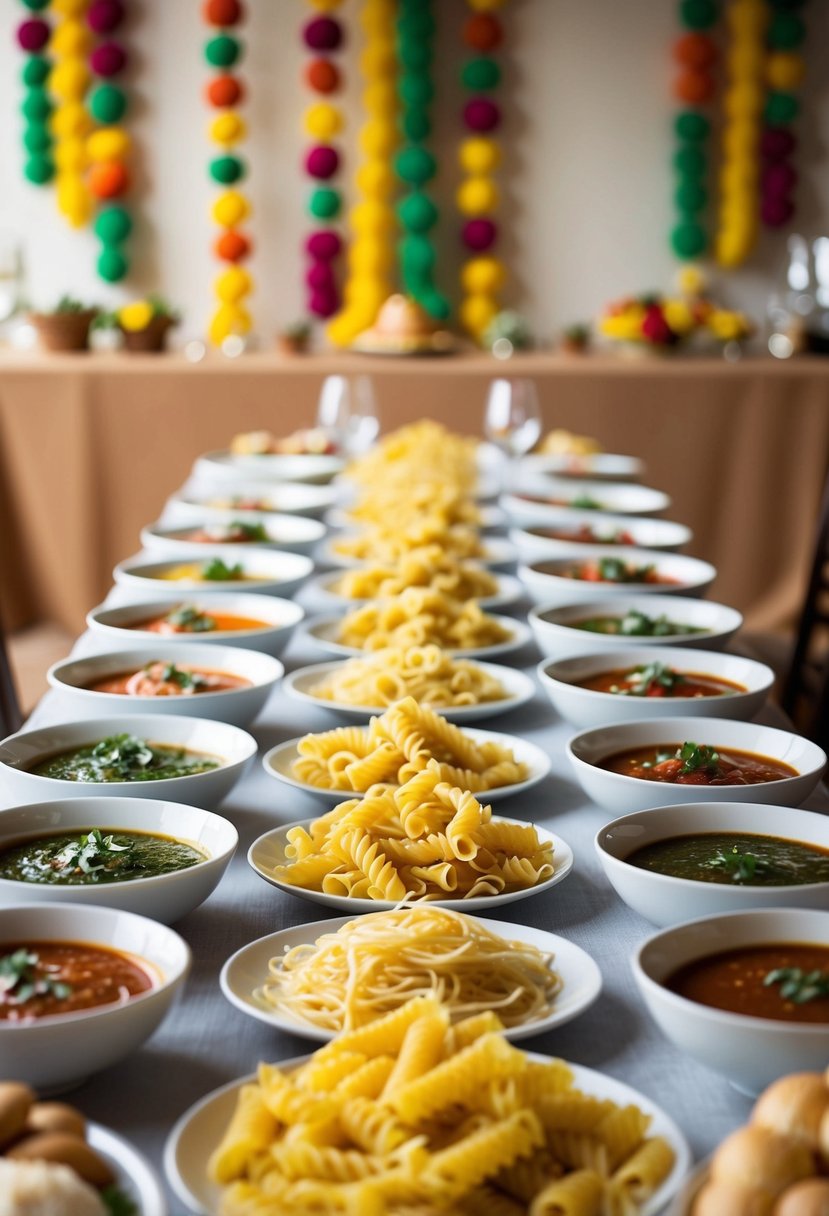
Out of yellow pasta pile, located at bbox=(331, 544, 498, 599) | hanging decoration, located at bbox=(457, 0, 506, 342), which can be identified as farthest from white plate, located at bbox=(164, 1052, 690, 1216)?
hanging decoration, located at bbox=(457, 0, 506, 342)

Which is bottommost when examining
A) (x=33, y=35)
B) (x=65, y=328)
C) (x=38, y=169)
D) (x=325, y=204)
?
(x=65, y=328)

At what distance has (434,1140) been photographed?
3.04ft

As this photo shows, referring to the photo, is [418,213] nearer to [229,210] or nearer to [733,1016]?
[229,210]

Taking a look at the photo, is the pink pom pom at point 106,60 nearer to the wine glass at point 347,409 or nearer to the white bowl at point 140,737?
the wine glass at point 347,409

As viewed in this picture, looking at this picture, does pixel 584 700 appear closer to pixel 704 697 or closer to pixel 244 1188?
pixel 704 697

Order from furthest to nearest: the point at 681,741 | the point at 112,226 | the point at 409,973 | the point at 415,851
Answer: the point at 112,226 → the point at 681,741 → the point at 415,851 → the point at 409,973

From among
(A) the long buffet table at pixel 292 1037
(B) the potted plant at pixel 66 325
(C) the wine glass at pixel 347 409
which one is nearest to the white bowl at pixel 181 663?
(A) the long buffet table at pixel 292 1037

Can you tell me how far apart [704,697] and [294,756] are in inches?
21.5

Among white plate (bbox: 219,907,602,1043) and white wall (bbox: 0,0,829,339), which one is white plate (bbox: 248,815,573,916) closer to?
white plate (bbox: 219,907,602,1043)

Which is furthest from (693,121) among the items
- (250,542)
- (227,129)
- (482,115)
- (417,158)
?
(250,542)

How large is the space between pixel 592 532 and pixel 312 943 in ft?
6.68

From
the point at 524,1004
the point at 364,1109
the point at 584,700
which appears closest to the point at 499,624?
the point at 584,700

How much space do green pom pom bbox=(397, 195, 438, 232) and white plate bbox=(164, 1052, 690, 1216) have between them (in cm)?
740

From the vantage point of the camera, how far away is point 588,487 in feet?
12.3
